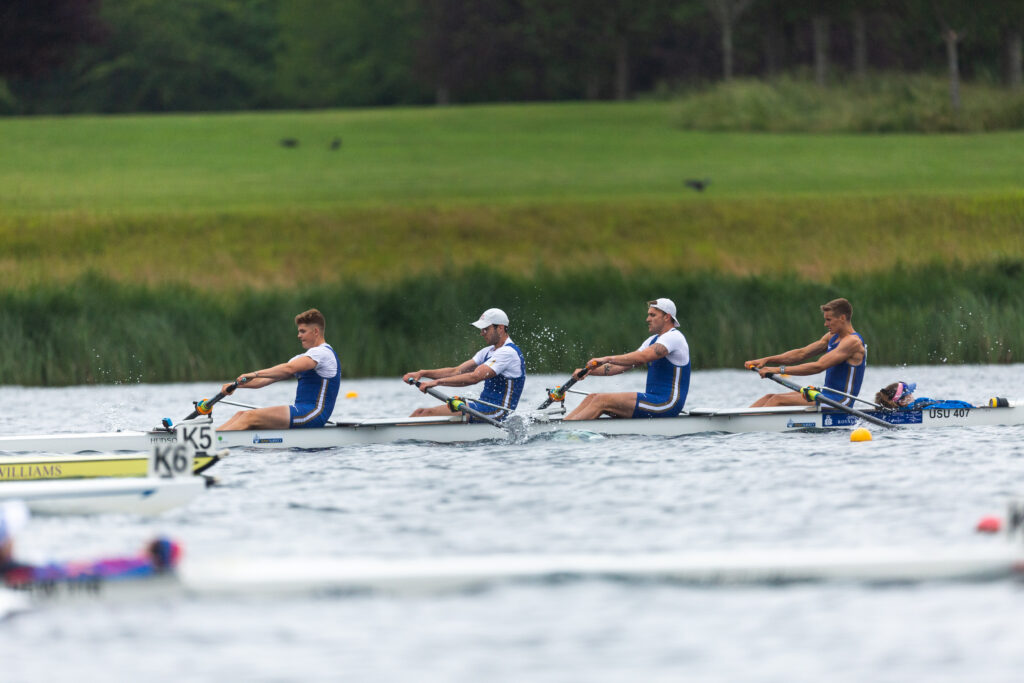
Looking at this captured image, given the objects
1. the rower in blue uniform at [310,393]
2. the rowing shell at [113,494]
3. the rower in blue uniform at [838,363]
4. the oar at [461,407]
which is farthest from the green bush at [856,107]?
the rowing shell at [113,494]

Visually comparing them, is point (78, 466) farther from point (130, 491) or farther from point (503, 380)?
point (503, 380)

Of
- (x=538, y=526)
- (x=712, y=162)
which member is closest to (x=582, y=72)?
(x=712, y=162)

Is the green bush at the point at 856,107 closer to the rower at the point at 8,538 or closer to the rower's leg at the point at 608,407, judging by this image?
the rower's leg at the point at 608,407

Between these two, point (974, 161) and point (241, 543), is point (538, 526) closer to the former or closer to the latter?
point (241, 543)

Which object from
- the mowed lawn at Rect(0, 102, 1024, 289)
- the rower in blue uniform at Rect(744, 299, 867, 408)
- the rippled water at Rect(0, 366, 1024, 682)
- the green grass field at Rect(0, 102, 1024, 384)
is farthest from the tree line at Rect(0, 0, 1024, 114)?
the rippled water at Rect(0, 366, 1024, 682)

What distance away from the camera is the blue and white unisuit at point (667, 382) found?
53.4 feet

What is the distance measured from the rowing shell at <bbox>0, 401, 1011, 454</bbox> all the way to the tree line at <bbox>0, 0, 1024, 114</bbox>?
1738 inches

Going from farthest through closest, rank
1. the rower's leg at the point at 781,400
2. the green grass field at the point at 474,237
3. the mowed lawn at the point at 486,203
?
the mowed lawn at the point at 486,203 → the green grass field at the point at 474,237 → the rower's leg at the point at 781,400

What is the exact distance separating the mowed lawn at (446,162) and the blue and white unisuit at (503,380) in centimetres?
2179

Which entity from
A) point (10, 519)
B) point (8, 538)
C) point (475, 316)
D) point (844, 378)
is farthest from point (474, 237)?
point (8, 538)

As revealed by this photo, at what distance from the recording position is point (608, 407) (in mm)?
16312

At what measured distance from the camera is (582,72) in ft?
248

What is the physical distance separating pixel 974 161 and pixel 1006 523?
33175mm

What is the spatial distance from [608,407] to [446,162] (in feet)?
102
